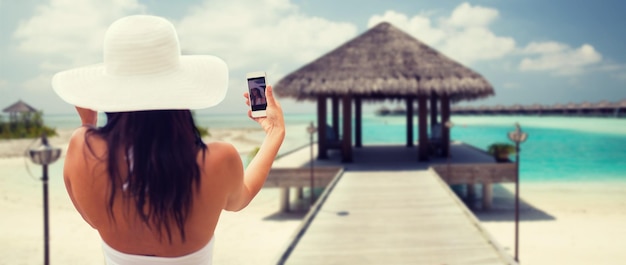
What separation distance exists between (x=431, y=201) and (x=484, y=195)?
4293 millimetres

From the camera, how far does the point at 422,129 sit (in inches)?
402

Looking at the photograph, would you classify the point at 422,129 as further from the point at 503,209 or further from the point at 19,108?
the point at 19,108

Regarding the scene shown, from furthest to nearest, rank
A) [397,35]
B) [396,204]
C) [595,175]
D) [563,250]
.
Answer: [595,175] → [397,35] → [563,250] → [396,204]

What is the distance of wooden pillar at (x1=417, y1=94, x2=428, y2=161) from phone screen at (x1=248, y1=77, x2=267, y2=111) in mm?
9439

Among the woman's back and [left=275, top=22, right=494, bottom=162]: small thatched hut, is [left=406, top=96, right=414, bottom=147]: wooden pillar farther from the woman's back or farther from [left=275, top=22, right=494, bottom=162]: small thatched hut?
the woman's back

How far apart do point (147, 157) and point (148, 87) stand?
0.45 ft

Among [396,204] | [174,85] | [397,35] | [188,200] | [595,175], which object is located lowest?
[595,175]

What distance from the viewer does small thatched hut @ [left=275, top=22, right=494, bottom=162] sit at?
9.87 metres

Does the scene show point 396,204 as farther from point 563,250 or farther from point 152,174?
point 152,174

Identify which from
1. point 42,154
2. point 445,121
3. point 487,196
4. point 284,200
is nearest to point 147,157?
point 42,154

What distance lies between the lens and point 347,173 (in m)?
8.88

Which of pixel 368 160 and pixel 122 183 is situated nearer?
pixel 122 183

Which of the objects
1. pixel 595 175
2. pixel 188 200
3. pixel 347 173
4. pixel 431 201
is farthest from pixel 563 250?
pixel 595 175

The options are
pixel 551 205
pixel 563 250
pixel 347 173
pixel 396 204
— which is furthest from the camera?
pixel 551 205
